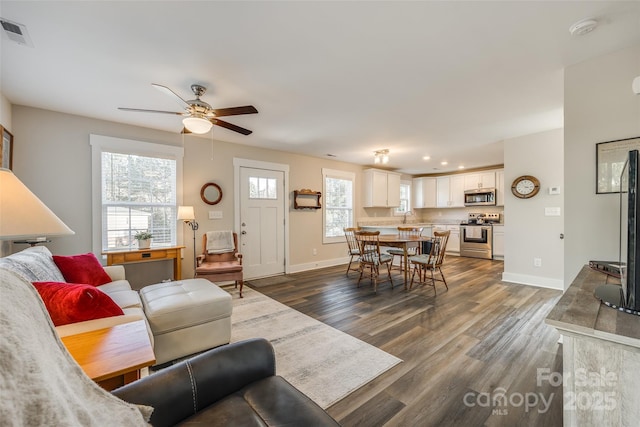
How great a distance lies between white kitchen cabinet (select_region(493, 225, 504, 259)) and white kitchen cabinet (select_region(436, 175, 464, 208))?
1.21 meters

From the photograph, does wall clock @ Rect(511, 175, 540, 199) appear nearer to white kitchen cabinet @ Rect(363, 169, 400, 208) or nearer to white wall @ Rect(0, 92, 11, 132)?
white kitchen cabinet @ Rect(363, 169, 400, 208)

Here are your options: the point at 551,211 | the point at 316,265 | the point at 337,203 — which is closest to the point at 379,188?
the point at 337,203

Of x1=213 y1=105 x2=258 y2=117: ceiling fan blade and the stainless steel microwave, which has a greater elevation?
x1=213 y1=105 x2=258 y2=117: ceiling fan blade

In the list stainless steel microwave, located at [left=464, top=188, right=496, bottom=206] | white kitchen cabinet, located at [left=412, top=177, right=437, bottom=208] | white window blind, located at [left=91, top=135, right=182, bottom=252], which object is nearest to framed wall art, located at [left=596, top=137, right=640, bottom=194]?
white window blind, located at [left=91, top=135, right=182, bottom=252]

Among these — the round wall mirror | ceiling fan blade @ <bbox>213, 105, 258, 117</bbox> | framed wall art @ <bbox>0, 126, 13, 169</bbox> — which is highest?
ceiling fan blade @ <bbox>213, 105, 258, 117</bbox>

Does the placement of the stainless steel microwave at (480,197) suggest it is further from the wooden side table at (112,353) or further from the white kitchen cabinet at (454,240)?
the wooden side table at (112,353)

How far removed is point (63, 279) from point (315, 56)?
2.68 metres

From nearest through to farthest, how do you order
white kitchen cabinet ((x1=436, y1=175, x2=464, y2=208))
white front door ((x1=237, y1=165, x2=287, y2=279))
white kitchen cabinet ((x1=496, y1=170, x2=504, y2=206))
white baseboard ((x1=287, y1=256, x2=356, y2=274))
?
white front door ((x1=237, y1=165, x2=287, y2=279))
white baseboard ((x1=287, y1=256, x2=356, y2=274))
white kitchen cabinet ((x1=496, y1=170, x2=504, y2=206))
white kitchen cabinet ((x1=436, y1=175, x2=464, y2=208))

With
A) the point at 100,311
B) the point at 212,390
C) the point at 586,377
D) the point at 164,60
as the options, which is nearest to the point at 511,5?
the point at 586,377

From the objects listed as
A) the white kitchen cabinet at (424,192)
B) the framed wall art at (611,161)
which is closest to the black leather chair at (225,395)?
the framed wall art at (611,161)

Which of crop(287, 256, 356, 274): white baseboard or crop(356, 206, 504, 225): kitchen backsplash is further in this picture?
crop(356, 206, 504, 225): kitchen backsplash

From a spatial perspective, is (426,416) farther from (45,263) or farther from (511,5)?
(45,263)

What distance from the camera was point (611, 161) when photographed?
2.03 m

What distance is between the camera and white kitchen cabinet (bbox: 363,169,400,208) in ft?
21.0
